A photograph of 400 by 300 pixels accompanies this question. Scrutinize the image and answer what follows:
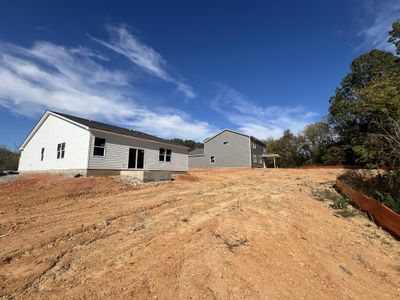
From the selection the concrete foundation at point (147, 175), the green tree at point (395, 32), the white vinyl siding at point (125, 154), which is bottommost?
the concrete foundation at point (147, 175)

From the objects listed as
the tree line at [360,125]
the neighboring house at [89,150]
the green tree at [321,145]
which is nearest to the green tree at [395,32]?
the tree line at [360,125]

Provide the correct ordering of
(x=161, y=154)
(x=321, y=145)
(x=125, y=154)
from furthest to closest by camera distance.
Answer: (x=321, y=145)
(x=161, y=154)
(x=125, y=154)

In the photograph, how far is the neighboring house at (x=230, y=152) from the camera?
107ft

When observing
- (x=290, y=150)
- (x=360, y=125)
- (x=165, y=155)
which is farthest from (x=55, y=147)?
(x=290, y=150)

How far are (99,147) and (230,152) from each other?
2172 centimetres

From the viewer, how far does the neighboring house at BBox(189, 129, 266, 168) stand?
32503mm

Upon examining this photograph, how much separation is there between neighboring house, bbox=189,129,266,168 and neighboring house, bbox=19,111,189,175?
42.2 ft

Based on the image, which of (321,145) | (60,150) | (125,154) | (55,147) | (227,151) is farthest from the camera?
(321,145)

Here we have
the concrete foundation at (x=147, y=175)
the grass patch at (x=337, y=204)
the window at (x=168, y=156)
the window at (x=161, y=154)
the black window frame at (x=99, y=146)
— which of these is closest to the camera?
the grass patch at (x=337, y=204)

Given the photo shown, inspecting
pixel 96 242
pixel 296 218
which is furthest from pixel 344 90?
pixel 96 242

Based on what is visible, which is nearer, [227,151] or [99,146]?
[99,146]

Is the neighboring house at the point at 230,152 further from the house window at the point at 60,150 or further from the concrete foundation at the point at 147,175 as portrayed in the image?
the house window at the point at 60,150

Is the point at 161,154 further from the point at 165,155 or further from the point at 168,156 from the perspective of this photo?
the point at 168,156

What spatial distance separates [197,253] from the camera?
426cm
